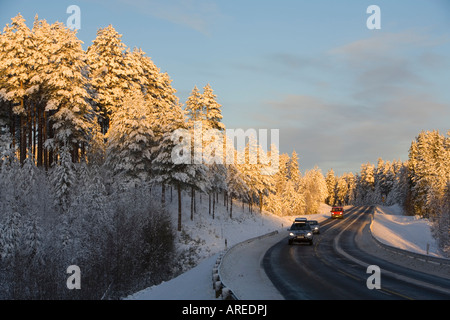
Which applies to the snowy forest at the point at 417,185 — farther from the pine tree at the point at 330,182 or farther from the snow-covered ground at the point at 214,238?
the snow-covered ground at the point at 214,238

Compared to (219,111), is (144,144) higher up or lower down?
lower down

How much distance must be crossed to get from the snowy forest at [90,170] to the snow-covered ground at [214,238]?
2.86 m

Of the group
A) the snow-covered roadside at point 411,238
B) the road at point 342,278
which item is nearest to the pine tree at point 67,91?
the road at point 342,278

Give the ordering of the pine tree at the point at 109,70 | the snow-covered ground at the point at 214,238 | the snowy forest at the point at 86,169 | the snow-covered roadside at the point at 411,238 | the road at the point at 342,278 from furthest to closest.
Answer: the pine tree at the point at 109,70 → the snow-covered roadside at the point at 411,238 → the snowy forest at the point at 86,169 → the snow-covered ground at the point at 214,238 → the road at the point at 342,278

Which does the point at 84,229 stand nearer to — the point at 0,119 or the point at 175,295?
the point at 175,295

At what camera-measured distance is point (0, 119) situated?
133 ft

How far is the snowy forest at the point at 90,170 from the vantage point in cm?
2456

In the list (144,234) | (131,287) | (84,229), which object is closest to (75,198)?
(84,229)

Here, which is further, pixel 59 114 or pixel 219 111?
pixel 219 111

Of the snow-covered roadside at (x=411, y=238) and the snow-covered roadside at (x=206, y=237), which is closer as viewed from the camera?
the snow-covered roadside at (x=206, y=237)

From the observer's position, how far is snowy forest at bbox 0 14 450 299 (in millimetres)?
24562

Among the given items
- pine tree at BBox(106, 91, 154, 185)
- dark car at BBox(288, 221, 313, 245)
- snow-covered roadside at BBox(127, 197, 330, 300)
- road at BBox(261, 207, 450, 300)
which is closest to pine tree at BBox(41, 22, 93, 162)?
pine tree at BBox(106, 91, 154, 185)

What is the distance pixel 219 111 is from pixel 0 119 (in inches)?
1057

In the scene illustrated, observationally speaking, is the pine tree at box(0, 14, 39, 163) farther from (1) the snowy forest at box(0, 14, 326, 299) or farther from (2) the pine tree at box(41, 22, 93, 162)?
(2) the pine tree at box(41, 22, 93, 162)
